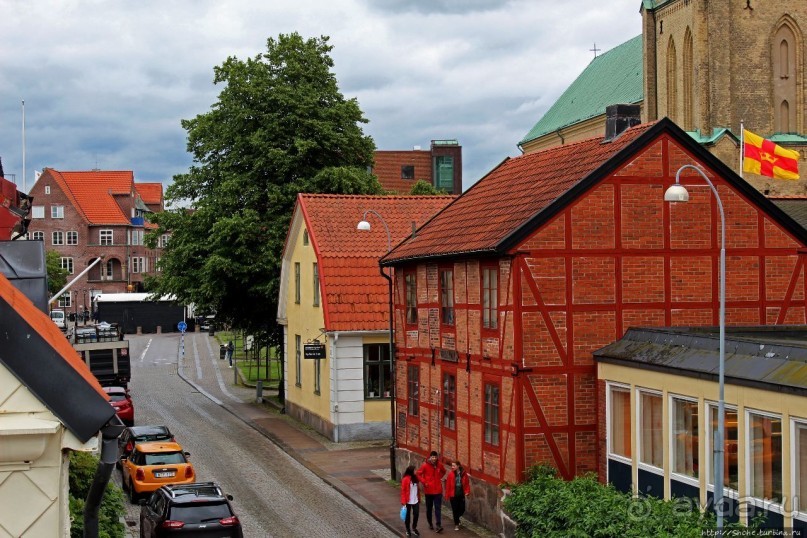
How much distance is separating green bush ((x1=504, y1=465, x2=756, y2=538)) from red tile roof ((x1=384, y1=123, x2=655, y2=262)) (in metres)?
4.48

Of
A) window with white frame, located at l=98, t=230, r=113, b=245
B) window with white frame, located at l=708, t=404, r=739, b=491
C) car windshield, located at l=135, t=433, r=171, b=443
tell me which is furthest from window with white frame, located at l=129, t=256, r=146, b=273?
window with white frame, located at l=708, t=404, r=739, b=491

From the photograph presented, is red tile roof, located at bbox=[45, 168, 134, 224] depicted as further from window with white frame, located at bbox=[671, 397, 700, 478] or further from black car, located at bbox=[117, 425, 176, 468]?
window with white frame, located at bbox=[671, 397, 700, 478]

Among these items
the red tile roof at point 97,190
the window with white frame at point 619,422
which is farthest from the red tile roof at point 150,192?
the window with white frame at point 619,422

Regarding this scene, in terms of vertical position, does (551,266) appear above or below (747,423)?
above

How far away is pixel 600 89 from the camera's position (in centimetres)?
7912

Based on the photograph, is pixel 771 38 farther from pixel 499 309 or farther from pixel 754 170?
pixel 499 309

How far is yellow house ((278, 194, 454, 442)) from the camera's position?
34219 millimetres

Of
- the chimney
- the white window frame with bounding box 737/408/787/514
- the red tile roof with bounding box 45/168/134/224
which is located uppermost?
the red tile roof with bounding box 45/168/134/224

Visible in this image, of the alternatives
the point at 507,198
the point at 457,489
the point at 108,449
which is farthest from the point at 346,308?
the point at 108,449

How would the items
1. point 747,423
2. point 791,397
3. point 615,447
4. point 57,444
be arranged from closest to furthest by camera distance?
point 57,444
point 791,397
point 747,423
point 615,447

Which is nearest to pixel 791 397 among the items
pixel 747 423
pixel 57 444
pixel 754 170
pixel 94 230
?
pixel 747 423

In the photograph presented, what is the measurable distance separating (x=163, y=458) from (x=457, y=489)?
753cm

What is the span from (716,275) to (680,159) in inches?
95.6

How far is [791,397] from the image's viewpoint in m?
14.5
